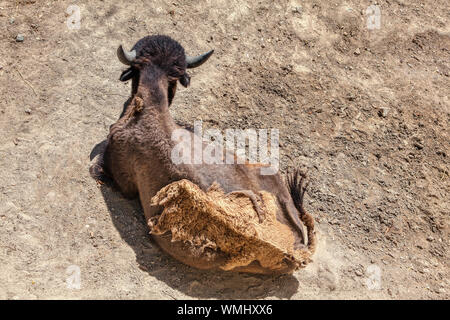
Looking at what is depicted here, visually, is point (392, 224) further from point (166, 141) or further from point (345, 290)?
point (166, 141)

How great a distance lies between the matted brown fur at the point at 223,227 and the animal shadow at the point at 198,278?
0.19m

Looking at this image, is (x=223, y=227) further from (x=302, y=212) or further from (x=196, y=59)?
(x=196, y=59)

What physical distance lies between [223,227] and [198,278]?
69 centimetres

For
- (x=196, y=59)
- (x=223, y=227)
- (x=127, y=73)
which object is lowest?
(x=223, y=227)

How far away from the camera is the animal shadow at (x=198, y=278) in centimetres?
438

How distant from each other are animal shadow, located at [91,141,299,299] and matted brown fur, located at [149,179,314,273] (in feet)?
0.62

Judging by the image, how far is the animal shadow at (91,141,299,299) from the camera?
4.38 metres

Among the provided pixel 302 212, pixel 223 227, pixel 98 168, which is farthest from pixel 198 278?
pixel 98 168

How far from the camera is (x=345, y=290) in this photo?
4.70 meters

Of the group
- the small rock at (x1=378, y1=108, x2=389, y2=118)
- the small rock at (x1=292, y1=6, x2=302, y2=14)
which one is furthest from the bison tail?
the small rock at (x1=292, y1=6, x2=302, y2=14)

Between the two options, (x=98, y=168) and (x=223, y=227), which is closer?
(x=223, y=227)

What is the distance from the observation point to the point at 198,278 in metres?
4.46

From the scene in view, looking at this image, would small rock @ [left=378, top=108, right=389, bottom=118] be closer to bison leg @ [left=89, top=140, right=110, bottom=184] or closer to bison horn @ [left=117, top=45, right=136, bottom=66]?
bison horn @ [left=117, top=45, right=136, bottom=66]

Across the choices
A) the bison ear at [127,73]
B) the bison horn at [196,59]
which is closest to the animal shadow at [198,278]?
the bison ear at [127,73]
